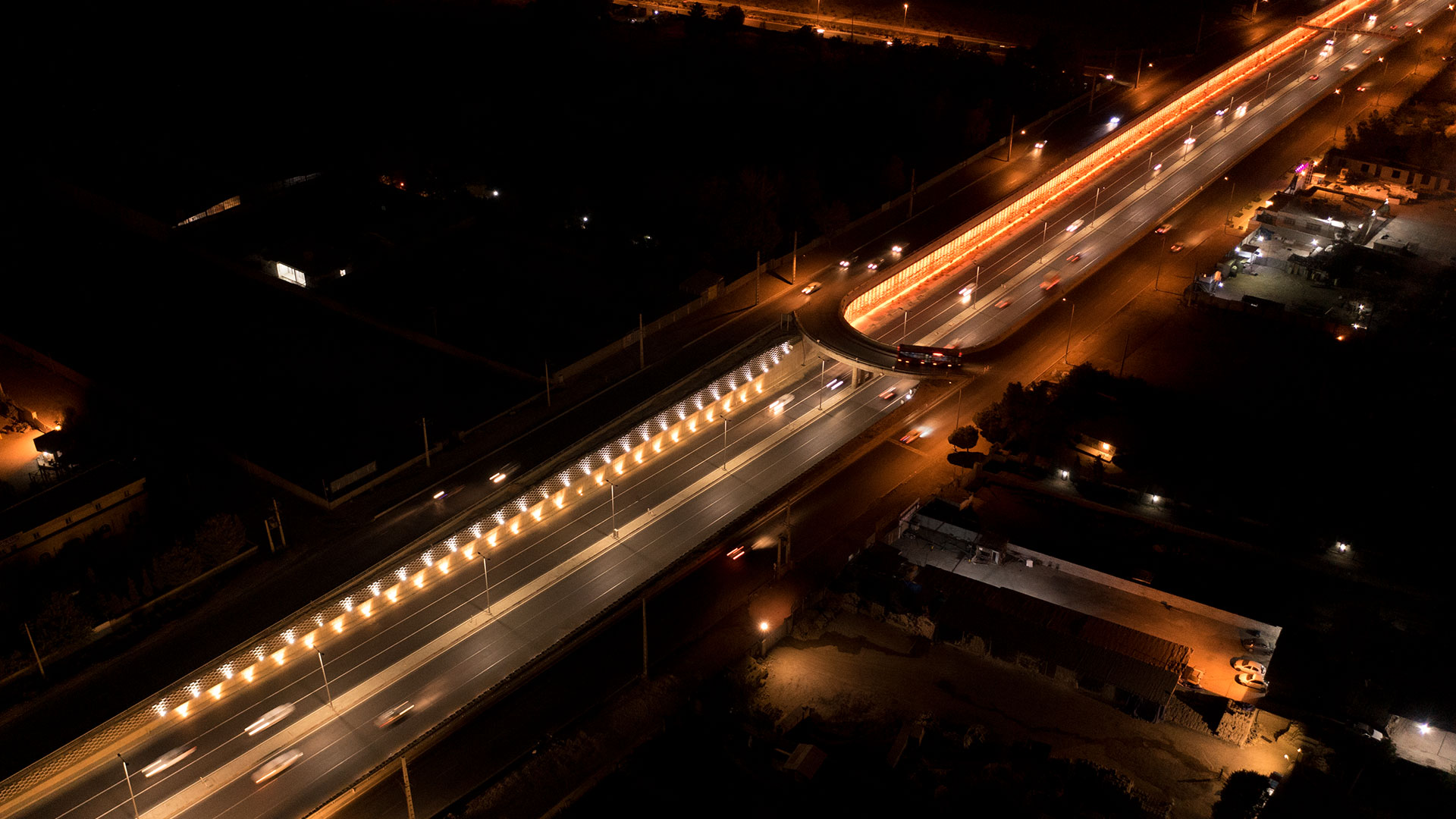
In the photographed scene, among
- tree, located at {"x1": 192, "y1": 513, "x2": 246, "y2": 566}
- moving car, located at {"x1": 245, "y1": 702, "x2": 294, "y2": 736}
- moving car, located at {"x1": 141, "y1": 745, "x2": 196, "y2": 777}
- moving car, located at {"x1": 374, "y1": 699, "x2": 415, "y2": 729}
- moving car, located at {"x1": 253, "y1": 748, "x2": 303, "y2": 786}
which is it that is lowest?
moving car, located at {"x1": 141, "y1": 745, "x2": 196, "y2": 777}

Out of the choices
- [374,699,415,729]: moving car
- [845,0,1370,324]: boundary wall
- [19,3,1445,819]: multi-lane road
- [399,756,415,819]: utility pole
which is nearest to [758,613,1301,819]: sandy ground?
[19,3,1445,819]: multi-lane road

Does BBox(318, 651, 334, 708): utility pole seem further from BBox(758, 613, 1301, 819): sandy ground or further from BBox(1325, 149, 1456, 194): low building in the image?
BBox(1325, 149, 1456, 194): low building

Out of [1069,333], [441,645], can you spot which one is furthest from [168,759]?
[1069,333]

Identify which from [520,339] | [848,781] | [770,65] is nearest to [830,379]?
[520,339]

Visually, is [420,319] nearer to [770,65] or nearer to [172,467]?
[172,467]

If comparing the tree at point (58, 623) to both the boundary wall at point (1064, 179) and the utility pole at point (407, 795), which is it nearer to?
the utility pole at point (407, 795)

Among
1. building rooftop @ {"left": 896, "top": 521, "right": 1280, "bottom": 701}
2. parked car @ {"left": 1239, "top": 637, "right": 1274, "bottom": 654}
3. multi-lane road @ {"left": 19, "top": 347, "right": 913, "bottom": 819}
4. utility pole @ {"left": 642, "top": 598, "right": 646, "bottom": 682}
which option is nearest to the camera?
multi-lane road @ {"left": 19, "top": 347, "right": 913, "bottom": 819}

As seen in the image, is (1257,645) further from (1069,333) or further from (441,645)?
(441,645)
